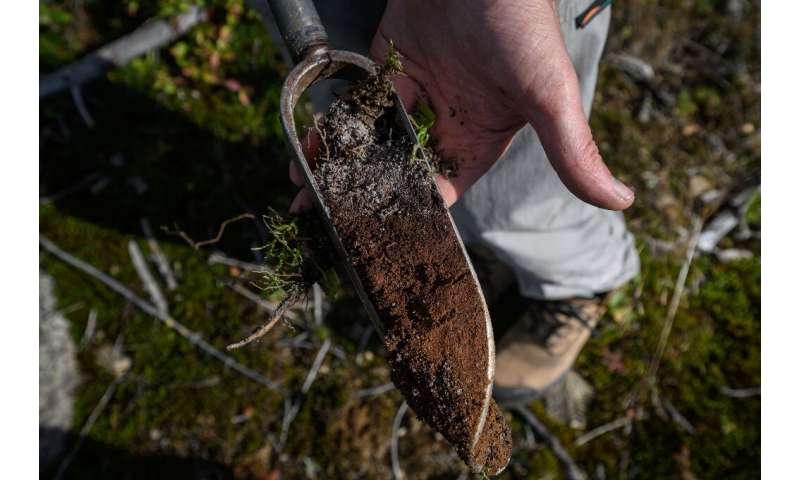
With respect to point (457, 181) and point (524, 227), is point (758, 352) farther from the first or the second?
point (457, 181)

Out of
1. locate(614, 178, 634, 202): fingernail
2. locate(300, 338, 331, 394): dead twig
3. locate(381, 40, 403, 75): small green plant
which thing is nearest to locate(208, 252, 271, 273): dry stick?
locate(300, 338, 331, 394): dead twig

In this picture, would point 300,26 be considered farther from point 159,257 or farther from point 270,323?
point 159,257

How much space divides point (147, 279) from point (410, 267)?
7.66ft

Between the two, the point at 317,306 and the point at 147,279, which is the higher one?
the point at 147,279

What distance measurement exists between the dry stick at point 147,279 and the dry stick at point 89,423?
0.48 m

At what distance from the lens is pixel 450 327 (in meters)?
2.14

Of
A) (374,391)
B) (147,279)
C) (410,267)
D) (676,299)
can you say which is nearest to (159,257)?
(147,279)

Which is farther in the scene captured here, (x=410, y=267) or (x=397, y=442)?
(x=397, y=442)

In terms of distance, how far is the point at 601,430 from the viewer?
12.3 feet

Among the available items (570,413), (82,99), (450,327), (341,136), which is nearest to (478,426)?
(450,327)

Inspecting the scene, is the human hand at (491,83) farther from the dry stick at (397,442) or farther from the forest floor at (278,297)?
the dry stick at (397,442)

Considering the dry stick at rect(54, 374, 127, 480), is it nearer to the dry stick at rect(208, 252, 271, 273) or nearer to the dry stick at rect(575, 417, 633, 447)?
the dry stick at rect(208, 252, 271, 273)

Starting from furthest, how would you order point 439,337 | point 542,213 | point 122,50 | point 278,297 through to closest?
point 122,50 → point 278,297 → point 542,213 → point 439,337

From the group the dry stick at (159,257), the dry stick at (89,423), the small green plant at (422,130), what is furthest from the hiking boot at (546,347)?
the dry stick at (89,423)
